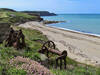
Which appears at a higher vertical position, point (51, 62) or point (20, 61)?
point (20, 61)

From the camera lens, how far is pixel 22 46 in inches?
413

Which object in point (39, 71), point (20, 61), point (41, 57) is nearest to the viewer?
point (39, 71)

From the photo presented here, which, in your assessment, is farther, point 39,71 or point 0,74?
point 39,71

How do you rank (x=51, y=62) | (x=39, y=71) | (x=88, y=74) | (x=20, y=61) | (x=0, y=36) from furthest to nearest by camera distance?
(x=0, y=36)
(x=51, y=62)
(x=88, y=74)
(x=20, y=61)
(x=39, y=71)

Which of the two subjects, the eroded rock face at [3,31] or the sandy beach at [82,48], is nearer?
the eroded rock face at [3,31]

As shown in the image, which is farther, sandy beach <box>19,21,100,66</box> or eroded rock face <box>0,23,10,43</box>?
sandy beach <box>19,21,100,66</box>

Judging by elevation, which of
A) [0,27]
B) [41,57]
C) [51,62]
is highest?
[0,27]

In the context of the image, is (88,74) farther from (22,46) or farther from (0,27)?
(0,27)

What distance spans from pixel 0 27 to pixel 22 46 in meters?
4.60

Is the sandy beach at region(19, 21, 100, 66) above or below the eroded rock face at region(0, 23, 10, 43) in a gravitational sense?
below

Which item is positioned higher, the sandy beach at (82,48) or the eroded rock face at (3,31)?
the eroded rock face at (3,31)

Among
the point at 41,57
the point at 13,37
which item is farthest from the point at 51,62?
the point at 13,37

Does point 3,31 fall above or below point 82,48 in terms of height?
above

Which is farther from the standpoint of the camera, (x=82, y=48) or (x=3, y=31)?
(x=82, y=48)
